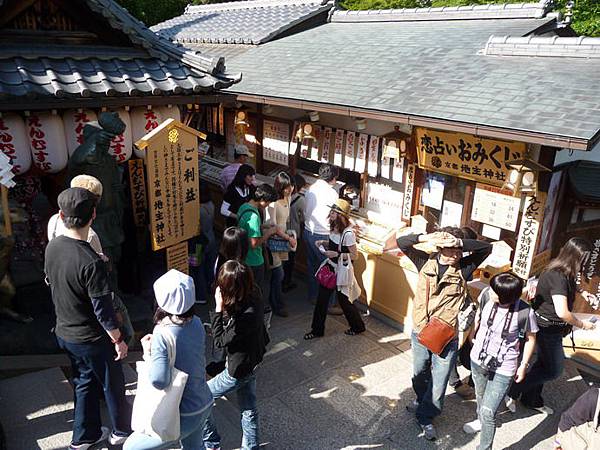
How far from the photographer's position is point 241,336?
4.03 m

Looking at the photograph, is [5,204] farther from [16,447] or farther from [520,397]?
[520,397]

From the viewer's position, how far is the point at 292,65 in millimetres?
10180

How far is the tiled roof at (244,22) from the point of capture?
13.1 metres

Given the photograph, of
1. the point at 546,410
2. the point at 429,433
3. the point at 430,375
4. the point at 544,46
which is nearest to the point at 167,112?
the point at 430,375

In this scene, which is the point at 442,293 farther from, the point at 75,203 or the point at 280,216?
the point at 75,203

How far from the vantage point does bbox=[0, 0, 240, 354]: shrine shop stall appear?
5.46 meters

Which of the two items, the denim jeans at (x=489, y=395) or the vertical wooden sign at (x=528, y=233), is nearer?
the denim jeans at (x=489, y=395)

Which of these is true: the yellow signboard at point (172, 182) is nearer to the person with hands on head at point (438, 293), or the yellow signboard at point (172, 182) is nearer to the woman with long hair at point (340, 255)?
the woman with long hair at point (340, 255)

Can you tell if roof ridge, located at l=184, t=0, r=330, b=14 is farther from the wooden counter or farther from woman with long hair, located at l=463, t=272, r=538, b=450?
woman with long hair, located at l=463, t=272, r=538, b=450

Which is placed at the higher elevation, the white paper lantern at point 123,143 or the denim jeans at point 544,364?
the white paper lantern at point 123,143

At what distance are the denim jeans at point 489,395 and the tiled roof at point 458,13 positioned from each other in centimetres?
782

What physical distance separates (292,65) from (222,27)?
20.7 feet

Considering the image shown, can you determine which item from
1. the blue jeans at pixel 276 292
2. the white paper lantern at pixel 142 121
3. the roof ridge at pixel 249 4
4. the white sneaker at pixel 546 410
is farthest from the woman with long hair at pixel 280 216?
the roof ridge at pixel 249 4

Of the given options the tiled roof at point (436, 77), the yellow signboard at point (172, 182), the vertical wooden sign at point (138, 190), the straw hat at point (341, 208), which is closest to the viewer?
the tiled roof at point (436, 77)
